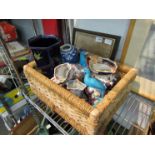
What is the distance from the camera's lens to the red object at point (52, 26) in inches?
36.0

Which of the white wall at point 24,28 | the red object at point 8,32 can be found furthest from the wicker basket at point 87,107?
the red object at point 8,32

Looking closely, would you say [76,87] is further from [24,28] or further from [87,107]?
[24,28]

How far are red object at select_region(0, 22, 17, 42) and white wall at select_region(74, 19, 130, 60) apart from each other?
35.5 inches

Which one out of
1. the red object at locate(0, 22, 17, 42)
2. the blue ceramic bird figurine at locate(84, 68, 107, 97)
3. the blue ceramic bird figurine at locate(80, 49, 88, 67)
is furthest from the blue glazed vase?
the red object at locate(0, 22, 17, 42)

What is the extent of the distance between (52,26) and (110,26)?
48cm

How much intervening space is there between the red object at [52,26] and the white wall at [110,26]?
226 mm

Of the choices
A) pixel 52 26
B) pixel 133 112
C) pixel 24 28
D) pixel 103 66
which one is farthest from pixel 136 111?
pixel 24 28

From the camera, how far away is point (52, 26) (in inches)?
37.8

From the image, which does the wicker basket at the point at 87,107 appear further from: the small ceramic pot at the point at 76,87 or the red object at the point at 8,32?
the red object at the point at 8,32

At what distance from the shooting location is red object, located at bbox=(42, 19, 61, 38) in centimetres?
91

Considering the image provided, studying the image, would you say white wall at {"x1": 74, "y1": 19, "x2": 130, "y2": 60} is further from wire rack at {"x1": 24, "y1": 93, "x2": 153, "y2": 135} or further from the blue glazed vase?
wire rack at {"x1": 24, "y1": 93, "x2": 153, "y2": 135}
